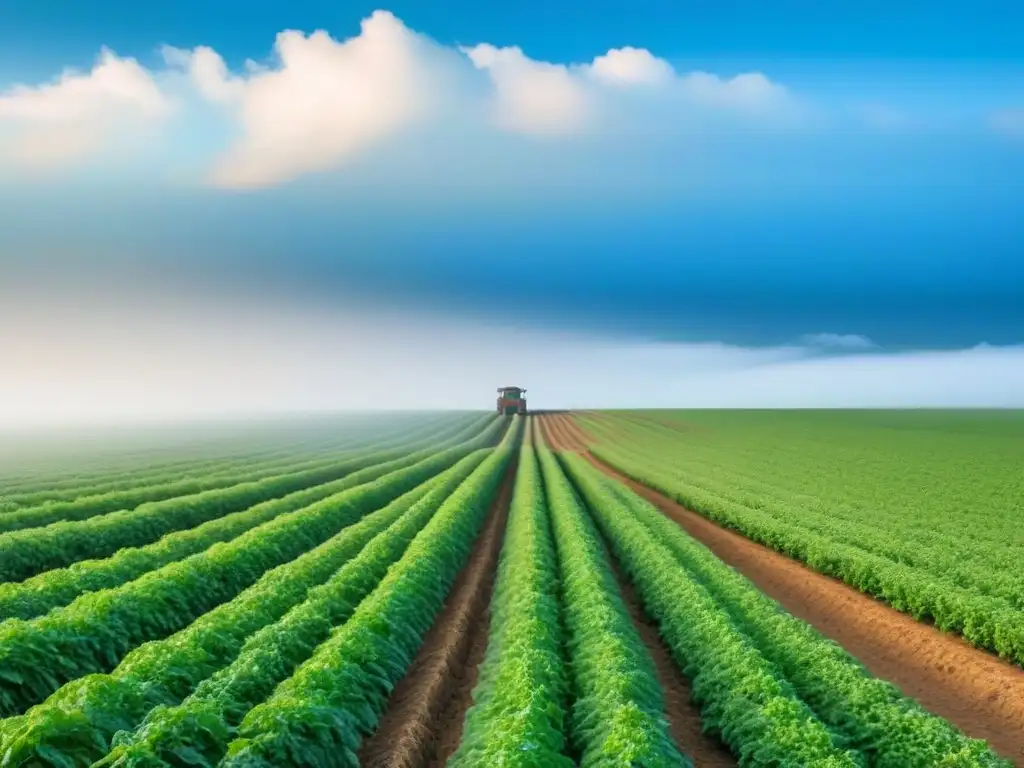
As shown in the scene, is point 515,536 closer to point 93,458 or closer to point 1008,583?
point 1008,583

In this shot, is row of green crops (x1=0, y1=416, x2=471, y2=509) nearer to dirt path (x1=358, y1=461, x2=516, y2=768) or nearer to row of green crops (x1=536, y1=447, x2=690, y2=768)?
dirt path (x1=358, y1=461, x2=516, y2=768)

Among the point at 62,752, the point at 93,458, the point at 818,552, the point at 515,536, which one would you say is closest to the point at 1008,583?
the point at 818,552

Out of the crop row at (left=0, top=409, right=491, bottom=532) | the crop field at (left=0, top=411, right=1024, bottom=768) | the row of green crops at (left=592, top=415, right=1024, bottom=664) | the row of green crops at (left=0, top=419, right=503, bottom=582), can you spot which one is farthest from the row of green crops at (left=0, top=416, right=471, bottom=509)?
the row of green crops at (left=592, top=415, right=1024, bottom=664)

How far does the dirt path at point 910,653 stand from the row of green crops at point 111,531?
2018 centimetres

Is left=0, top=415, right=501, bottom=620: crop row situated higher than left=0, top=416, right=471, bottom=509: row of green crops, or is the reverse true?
left=0, top=415, right=501, bottom=620: crop row

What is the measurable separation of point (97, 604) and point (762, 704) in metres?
11.6

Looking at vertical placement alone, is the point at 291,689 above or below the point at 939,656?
above

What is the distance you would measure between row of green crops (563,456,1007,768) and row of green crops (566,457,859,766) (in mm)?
468

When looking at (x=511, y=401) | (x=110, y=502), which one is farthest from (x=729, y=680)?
(x=511, y=401)

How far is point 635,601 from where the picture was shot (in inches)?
721

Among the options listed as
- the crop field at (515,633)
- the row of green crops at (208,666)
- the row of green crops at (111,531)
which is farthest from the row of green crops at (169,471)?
the row of green crops at (208,666)

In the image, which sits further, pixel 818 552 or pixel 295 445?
pixel 295 445

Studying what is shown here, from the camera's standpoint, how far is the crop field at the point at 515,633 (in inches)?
349

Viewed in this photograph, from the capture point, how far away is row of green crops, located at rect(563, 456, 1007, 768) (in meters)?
8.79
